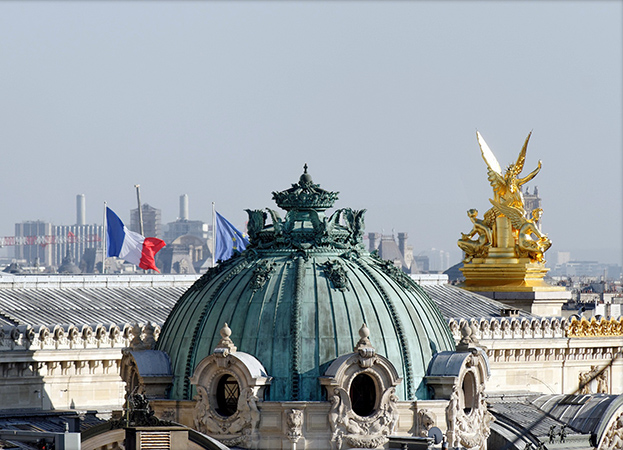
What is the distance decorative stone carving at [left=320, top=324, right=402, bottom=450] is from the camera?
164 feet

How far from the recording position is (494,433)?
65.3 meters

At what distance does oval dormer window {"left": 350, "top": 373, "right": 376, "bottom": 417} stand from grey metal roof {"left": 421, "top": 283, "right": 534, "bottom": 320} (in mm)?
50750

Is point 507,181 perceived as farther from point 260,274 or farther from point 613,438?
point 260,274

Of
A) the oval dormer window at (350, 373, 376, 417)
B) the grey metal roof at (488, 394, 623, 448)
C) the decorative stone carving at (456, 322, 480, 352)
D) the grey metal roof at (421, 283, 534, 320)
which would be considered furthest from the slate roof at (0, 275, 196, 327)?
the oval dormer window at (350, 373, 376, 417)

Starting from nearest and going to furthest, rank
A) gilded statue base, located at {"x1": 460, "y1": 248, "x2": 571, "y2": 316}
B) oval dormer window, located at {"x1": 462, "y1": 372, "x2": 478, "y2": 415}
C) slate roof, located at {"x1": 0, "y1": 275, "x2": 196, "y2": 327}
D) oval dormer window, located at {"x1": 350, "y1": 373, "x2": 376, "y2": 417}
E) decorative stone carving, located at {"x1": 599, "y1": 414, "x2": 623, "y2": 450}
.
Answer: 1. oval dormer window, located at {"x1": 350, "y1": 373, "x2": 376, "y2": 417}
2. oval dormer window, located at {"x1": 462, "y1": 372, "x2": 478, "y2": 415}
3. decorative stone carving, located at {"x1": 599, "y1": 414, "x2": 623, "y2": 450}
4. slate roof, located at {"x1": 0, "y1": 275, "x2": 196, "y2": 327}
5. gilded statue base, located at {"x1": 460, "y1": 248, "x2": 571, "y2": 316}

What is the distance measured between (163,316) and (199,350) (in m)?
36.2

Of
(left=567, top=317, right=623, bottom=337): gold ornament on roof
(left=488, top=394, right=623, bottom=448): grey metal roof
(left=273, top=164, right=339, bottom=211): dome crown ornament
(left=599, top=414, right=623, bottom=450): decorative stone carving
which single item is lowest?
(left=599, top=414, right=623, bottom=450): decorative stone carving

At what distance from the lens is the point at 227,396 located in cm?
5094

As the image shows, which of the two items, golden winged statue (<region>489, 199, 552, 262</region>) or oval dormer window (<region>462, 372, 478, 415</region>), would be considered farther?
Result: golden winged statue (<region>489, 199, 552, 262</region>)

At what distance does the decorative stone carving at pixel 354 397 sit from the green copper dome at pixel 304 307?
2.16 ft

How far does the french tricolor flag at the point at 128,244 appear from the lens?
105m

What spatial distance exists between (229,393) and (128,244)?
5598cm

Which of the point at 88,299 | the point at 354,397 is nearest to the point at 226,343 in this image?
the point at 354,397

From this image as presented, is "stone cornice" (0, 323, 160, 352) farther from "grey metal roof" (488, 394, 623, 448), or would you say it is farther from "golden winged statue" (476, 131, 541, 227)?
"golden winged statue" (476, 131, 541, 227)
